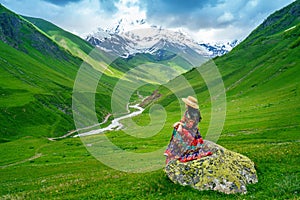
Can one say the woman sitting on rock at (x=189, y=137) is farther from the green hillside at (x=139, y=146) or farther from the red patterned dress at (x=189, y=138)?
the green hillside at (x=139, y=146)

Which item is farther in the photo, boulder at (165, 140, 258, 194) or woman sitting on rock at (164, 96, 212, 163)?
woman sitting on rock at (164, 96, 212, 163)

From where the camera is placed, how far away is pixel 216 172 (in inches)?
805

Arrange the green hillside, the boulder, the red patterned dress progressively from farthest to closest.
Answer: the red patterned dress
the green hillside
the boulder

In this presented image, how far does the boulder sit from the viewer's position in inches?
795

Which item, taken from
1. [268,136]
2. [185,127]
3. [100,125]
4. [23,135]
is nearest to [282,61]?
[100,125]

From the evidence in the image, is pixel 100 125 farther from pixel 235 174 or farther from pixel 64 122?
pixel 235 174

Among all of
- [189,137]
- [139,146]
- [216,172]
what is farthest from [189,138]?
[139,146]

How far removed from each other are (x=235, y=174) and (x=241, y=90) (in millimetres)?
146726

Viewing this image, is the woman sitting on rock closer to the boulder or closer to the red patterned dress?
the red patterned dress

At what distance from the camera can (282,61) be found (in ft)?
539

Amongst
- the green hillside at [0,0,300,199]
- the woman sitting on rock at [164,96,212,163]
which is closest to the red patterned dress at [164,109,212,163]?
the woman sitting on rock at [164,96,212,163]

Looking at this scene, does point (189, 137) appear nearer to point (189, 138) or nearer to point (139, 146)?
point (189, 138)

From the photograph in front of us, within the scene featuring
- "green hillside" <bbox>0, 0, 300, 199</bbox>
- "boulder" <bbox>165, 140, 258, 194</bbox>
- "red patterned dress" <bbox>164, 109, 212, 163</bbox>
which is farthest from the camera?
"red patterned dress" <bbox>164, 109, 212, 163</bbox>

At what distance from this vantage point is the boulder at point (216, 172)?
20.2 meters
